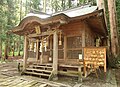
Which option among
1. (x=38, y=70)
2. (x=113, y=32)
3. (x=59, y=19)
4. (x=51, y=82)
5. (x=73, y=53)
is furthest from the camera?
(x=113, y=32)

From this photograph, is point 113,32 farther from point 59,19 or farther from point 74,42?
point 59,19

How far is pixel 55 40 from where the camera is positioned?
23.0 feet

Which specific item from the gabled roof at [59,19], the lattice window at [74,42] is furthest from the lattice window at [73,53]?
the gabled roof at [59,19]

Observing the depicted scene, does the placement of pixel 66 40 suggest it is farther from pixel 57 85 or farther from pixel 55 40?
pixel 57 85

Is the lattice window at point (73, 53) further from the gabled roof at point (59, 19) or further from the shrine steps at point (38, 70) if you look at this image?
the gabled roof at point (59, 19)

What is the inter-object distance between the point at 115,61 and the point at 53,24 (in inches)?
338

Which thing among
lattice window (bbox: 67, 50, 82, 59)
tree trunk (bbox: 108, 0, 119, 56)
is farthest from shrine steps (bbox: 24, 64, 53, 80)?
tree trunk (bbox: 108, 0, 119, 56)

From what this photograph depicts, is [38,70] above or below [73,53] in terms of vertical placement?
below

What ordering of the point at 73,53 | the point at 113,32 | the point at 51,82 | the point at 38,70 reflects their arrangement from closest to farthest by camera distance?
the point at 51,82
the point at 38,70
the point at 73,53
the point at 113,32

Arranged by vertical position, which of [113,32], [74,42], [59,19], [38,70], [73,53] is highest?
[113,32]

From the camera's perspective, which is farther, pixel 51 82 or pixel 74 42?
pixel 74 42

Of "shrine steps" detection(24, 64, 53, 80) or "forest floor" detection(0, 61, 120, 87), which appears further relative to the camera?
"shrine steps" detection(24, 64, 53, 80)

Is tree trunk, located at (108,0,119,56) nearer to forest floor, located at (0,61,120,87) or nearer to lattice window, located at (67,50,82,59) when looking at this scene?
forest floor, located at (0,61,120,87)

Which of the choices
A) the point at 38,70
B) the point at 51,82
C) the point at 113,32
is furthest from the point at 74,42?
the point at 113,32
